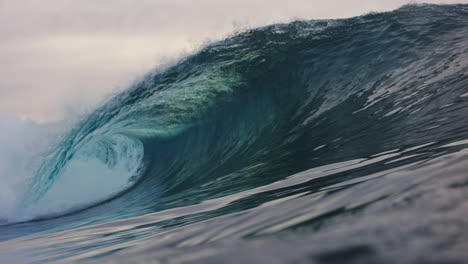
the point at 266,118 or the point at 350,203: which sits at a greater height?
the point at 266,118

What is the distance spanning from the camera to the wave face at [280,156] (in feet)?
5.11

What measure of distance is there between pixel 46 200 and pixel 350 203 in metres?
6.78

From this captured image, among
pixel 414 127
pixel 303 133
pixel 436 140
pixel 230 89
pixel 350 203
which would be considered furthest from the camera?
pixel 230 89

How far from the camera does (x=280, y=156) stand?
5.00m

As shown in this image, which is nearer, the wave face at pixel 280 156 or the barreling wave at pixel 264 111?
the wave face at pixel 280 156

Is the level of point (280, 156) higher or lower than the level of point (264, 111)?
lower

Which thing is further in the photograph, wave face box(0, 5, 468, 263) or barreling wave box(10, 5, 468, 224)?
barreling wave box(10, 5, 468, 224)

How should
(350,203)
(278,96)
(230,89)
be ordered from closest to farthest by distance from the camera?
(350,203) → (278,96) → (230,89)

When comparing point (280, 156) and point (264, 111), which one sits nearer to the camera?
point (280, 156)

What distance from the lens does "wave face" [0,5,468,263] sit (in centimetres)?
156

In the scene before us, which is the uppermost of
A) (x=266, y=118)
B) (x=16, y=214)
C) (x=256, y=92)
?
(x=256, y=92)

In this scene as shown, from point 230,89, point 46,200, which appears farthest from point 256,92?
point 46,200

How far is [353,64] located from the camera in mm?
7602

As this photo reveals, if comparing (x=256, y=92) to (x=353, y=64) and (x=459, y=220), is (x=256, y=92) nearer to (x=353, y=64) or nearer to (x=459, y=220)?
(x=353, y=64)
